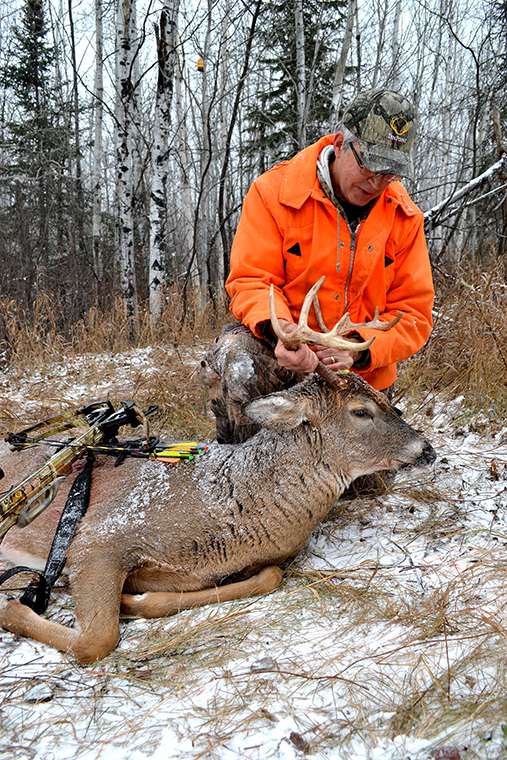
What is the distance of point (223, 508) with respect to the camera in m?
2.61

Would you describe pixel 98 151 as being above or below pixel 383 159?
above

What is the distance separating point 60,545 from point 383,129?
271 centimetres

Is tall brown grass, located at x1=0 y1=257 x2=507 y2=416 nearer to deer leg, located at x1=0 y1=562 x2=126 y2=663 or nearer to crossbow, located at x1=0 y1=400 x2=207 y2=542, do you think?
crossbow, located at x1=0 y1=400 x2=207 y2=542

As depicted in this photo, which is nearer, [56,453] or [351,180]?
[56,453]

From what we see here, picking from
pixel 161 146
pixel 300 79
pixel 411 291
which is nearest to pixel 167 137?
pixel 161 146

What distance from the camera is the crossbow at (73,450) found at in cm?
229

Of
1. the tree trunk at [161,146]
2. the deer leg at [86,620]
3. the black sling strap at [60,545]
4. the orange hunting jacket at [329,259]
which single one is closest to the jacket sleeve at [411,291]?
the orange hunting jacket at [329,259]

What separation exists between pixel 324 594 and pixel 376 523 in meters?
0.78

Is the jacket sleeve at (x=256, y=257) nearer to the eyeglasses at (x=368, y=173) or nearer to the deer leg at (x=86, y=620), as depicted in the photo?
the eyeglasses at (x=368, y=173)

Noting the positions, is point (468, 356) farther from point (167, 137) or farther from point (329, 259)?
point (167, 137)

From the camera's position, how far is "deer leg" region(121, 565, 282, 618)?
2424 mm

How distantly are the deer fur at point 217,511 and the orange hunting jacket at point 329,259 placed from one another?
20.9 inches

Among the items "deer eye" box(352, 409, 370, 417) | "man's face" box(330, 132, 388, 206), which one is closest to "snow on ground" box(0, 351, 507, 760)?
"deer eye" box(352, 409, 370, 417)

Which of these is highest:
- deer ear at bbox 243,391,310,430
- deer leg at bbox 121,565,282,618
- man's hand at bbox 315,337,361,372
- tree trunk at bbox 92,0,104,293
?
tree trunk at bbox 92,0,104,293
